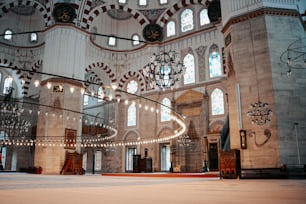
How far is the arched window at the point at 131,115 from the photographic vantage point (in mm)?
19209

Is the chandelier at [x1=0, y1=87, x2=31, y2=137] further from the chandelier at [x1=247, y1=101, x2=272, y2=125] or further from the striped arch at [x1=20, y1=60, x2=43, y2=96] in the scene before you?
the chandelier at [x1=247, y1=101, x2=272, y2=125]

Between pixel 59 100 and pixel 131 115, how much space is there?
5710 millimetres

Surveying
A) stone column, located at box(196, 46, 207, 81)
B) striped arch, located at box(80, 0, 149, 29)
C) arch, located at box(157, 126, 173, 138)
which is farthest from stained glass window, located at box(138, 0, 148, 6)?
arch, located at box(157, 126, 173, 138)

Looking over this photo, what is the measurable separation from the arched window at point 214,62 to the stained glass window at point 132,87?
572 centimetres

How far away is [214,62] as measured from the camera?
16641mm

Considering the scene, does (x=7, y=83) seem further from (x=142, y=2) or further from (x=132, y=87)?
(x=142, y=2)

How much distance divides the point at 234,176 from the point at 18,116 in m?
16.0

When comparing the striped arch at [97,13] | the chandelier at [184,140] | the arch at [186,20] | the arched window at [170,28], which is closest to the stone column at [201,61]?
the arch at [186,20]

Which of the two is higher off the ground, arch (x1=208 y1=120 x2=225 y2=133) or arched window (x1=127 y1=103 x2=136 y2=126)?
arched window (x1=127 y1=103 x2=136 y2=126)

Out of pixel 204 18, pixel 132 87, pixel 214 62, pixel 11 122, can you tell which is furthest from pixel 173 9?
pixel 11 122

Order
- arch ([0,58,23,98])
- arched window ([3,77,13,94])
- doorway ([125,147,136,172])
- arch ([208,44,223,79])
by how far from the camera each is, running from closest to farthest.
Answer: arch ([208,44,223,79]) < doorway ([125,147,136,172]) < arch ([0,58,23,98]) < arched window ([3,77,13,94])

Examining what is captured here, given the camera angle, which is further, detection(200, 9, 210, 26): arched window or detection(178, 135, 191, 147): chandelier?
detection(200, 9, 210, 26): arched window

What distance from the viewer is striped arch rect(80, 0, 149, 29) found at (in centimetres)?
1673

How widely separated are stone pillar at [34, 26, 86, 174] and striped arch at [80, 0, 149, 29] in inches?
39.2
